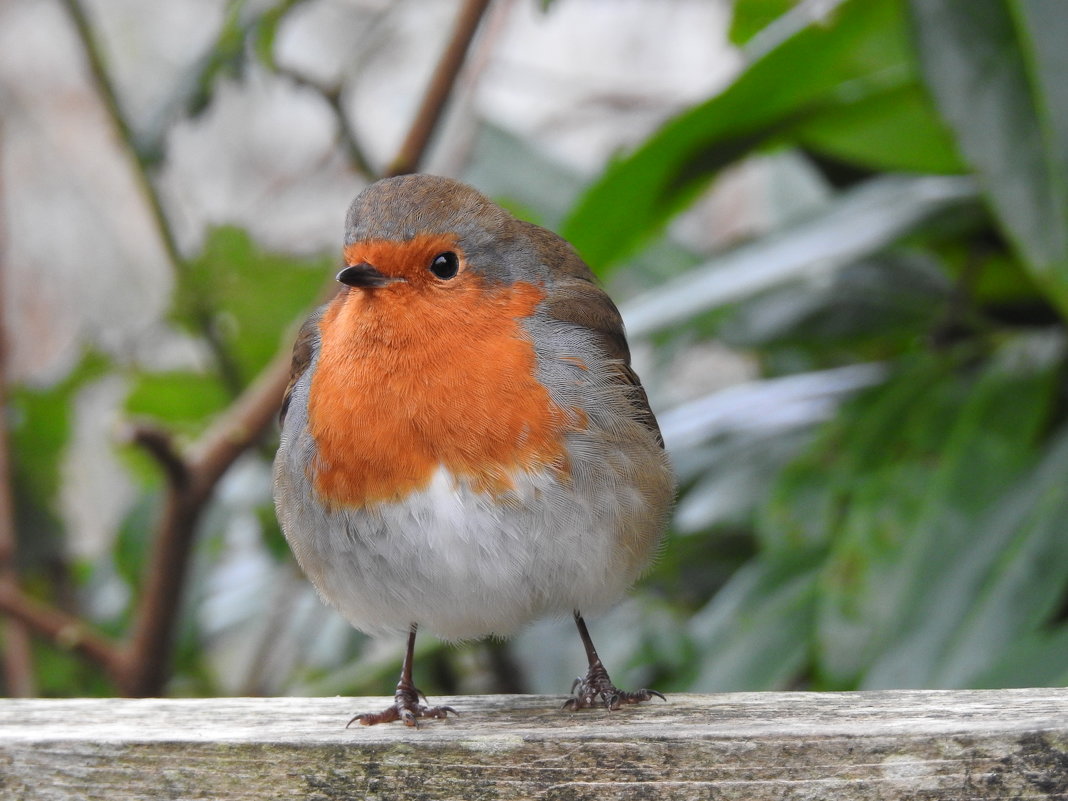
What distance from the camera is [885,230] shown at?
313 centimetres

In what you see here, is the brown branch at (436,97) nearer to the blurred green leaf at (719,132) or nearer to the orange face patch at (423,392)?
the blurred green leaf at (719,132)

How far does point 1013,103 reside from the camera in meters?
2.70

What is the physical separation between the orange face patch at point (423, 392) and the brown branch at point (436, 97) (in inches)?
28.4

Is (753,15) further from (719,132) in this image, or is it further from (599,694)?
(599,694)

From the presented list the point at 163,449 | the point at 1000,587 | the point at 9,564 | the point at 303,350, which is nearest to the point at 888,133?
the point at 1000,587

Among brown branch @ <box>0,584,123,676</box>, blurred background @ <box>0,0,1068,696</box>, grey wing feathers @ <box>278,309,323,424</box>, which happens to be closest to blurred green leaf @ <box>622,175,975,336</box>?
blurred background @ <box>0,0,1068,696</box>

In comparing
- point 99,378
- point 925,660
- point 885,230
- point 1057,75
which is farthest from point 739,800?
point 99,378

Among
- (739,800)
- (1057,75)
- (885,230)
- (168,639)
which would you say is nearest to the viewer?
(739,800)

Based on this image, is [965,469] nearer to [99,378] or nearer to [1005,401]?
[1005,401]

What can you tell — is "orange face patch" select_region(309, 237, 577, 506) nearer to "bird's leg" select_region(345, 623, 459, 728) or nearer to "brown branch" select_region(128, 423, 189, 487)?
"bird's leg" select_region(345, 623, 459, 728)

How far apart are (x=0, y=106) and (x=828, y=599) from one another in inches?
210

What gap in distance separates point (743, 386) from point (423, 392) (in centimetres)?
217

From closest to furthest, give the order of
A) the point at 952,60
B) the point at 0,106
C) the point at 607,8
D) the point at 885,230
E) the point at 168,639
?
the point at 952,60 → the point at 168,639 → the point at 885,230 → the point at 0,106 → the point at 607,8

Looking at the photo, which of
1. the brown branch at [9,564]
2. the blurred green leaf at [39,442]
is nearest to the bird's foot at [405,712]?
the brown branch at [9,564]
